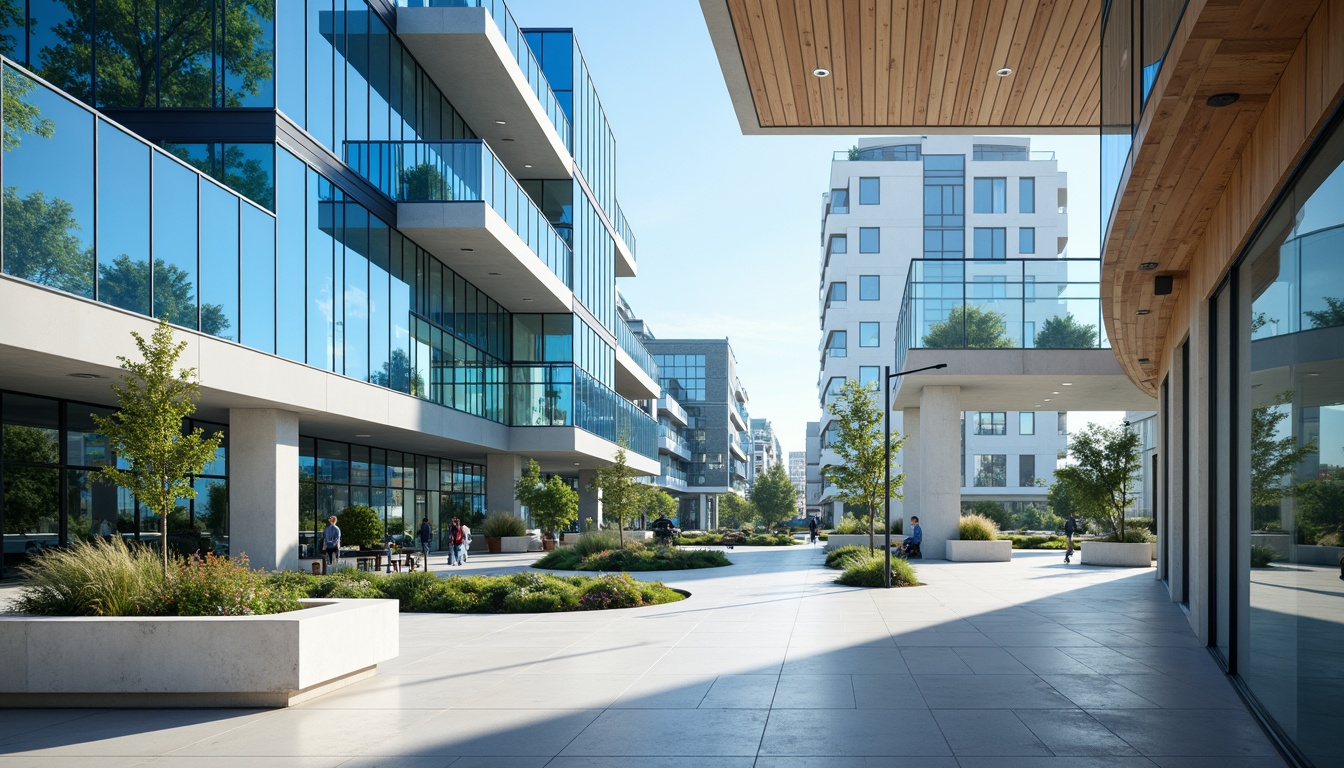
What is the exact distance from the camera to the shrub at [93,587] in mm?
10312

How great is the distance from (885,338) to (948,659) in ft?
227

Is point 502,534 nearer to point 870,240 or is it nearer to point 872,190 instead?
point 870,240

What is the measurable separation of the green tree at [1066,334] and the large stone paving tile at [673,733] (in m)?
23.1

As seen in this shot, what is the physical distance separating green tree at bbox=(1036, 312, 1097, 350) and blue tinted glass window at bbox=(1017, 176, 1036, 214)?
53.2m

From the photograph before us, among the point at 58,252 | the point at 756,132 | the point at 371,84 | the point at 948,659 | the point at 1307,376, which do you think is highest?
the point at 371,84

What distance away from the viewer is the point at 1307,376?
709 centimetres

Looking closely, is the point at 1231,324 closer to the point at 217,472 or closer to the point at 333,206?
the point at 333,206

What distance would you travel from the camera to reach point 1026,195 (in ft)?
263

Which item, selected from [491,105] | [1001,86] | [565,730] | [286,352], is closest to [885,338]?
[491,105]

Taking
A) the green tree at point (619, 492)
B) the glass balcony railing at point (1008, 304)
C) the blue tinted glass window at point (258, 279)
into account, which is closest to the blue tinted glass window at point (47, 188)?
the blue tinted glass window at point (258, 279)

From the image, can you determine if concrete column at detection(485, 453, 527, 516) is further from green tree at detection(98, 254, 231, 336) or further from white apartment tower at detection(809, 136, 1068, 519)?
white apartment tower at detection(809, 136, 1068, 519)

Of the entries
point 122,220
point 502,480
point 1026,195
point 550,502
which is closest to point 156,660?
point 122,220

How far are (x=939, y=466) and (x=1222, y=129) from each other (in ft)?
85.8

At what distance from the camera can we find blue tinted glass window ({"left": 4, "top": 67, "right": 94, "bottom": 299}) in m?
14.6
